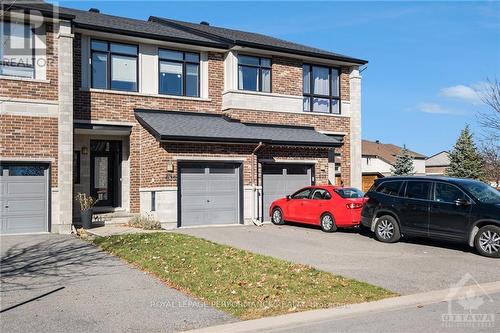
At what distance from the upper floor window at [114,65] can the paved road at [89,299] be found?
879cm

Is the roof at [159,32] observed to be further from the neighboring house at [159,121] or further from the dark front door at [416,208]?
the dark front door at [416,208]

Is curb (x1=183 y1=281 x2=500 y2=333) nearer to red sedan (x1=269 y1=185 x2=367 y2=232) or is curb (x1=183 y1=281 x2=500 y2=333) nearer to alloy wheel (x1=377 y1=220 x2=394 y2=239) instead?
alloy wheel (x1=377 y1=220 x2=394 y2=239)

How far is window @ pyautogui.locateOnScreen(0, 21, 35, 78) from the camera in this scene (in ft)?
52.8

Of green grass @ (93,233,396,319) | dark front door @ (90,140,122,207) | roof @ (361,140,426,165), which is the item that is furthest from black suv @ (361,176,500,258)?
roof @ (361,140,426,165)

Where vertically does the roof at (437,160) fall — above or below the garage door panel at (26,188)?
above

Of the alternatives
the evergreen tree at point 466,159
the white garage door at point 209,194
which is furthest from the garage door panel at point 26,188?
the evergreen tree at point 466,159

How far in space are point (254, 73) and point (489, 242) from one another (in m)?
12.8

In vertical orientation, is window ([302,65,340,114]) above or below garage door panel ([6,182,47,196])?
above

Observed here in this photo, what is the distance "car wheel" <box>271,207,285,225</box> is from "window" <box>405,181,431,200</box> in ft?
19.4

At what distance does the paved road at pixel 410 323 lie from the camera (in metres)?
6.35

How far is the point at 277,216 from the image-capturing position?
18.6 metres

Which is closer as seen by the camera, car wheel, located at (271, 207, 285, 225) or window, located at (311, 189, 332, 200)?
window, located at (311, 189, 332, 200)

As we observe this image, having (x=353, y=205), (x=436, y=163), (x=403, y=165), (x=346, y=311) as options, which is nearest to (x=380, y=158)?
(x=403, y=165)

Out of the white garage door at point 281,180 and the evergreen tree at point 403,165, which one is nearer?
the white garage door at point 281,180
